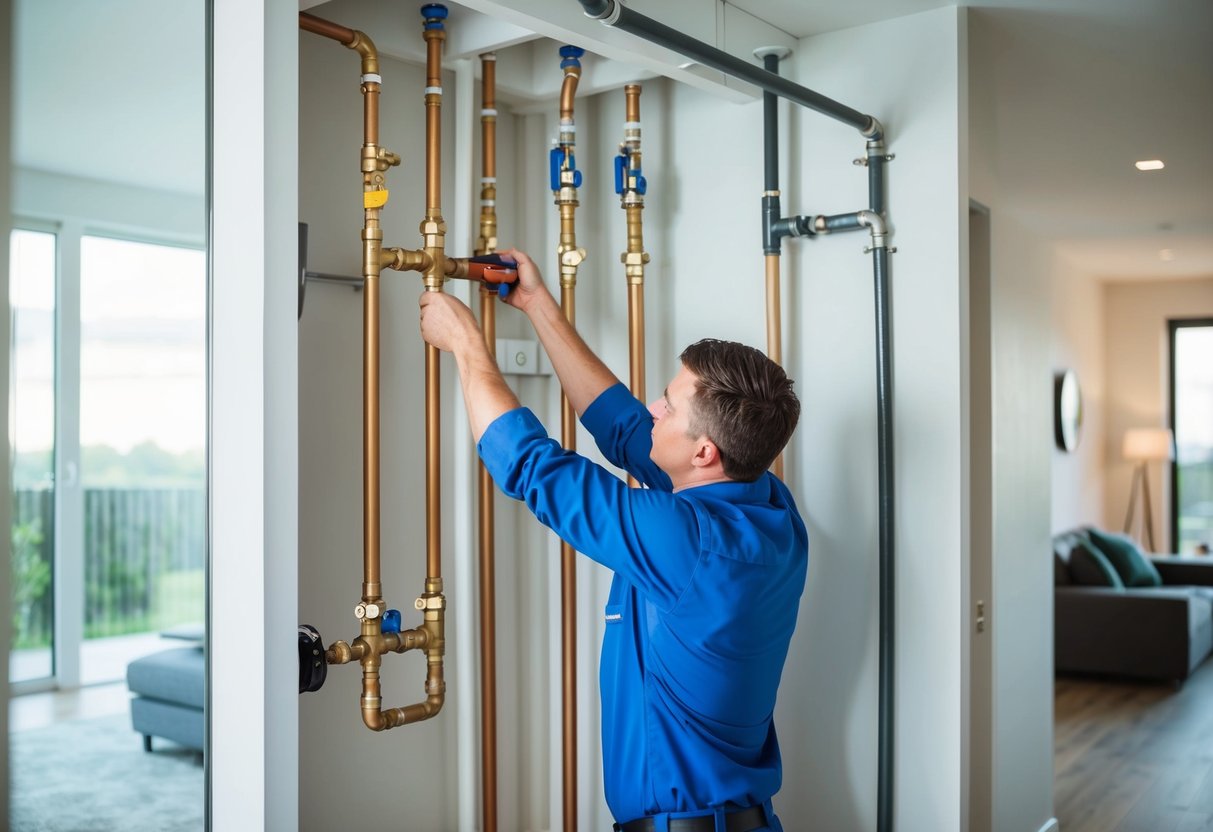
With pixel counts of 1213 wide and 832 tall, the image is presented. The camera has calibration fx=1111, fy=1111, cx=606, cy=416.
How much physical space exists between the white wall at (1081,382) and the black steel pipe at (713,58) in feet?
17.6

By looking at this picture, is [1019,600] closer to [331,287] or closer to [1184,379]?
[331,287]

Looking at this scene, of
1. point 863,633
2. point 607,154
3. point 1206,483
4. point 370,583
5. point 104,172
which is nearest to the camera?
point 104,172

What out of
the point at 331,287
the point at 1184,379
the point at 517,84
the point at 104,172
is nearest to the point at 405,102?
the point at 517,84

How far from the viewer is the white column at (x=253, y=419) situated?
1.60m

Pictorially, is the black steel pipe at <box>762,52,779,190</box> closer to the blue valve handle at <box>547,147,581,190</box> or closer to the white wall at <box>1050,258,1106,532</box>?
the blue valve handle at <box>547,147,581,190</box>

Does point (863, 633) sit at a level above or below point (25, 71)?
below

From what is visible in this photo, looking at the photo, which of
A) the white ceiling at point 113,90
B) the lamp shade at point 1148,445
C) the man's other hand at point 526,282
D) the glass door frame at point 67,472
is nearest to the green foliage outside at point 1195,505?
the lamp shade at point 1148,445

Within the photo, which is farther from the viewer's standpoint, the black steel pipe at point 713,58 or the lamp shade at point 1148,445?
the lamp shade at point 1148,445

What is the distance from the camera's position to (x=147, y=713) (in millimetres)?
1530

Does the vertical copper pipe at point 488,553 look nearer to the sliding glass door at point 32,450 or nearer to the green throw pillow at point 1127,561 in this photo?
the sliding glass door at point 32,450

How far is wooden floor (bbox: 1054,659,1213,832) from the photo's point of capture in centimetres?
418

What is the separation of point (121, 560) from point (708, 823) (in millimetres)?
1028

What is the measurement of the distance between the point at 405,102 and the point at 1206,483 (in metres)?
8.04

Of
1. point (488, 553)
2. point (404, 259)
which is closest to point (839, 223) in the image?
point (404, 259)
